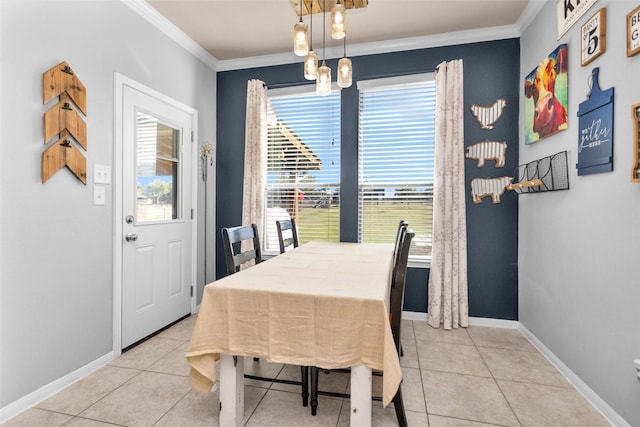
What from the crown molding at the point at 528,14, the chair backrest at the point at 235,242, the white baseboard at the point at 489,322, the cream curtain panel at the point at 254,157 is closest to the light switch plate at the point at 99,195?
the chair backrest at the point at 235,242

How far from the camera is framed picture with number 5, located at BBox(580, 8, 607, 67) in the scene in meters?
1.80

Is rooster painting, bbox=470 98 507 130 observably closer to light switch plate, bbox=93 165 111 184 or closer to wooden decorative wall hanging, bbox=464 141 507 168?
wooden decorative wall hanging, bbox=464 141 507 168

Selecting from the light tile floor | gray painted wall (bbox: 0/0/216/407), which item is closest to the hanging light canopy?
gray painted wall (bbox: 0/0/216/407)

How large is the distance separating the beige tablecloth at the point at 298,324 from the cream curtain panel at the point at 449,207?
1698 millimetres

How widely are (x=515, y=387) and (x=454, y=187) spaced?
168 centimetres

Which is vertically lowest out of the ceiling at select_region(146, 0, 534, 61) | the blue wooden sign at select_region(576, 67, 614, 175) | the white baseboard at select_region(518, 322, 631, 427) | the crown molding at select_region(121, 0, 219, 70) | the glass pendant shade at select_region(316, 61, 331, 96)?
the white baseboard at select_region(518, 322, 631, 427)

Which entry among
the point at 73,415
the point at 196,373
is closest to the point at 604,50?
the point at 196,373

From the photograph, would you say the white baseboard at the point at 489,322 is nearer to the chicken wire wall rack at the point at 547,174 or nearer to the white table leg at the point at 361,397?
the chicken wire wall rack at the point at 547,174

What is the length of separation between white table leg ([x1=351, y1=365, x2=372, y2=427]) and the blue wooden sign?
1.71 metres

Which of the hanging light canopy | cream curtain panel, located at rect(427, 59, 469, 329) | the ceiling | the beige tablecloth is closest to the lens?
the beige tablecloth

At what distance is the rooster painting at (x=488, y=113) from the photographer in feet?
10.1

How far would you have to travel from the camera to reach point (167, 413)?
1790 millimetres

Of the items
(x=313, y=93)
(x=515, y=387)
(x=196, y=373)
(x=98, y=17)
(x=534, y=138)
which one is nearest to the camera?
(x=196, y=373)

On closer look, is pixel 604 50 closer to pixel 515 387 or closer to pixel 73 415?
pixel 515 387
